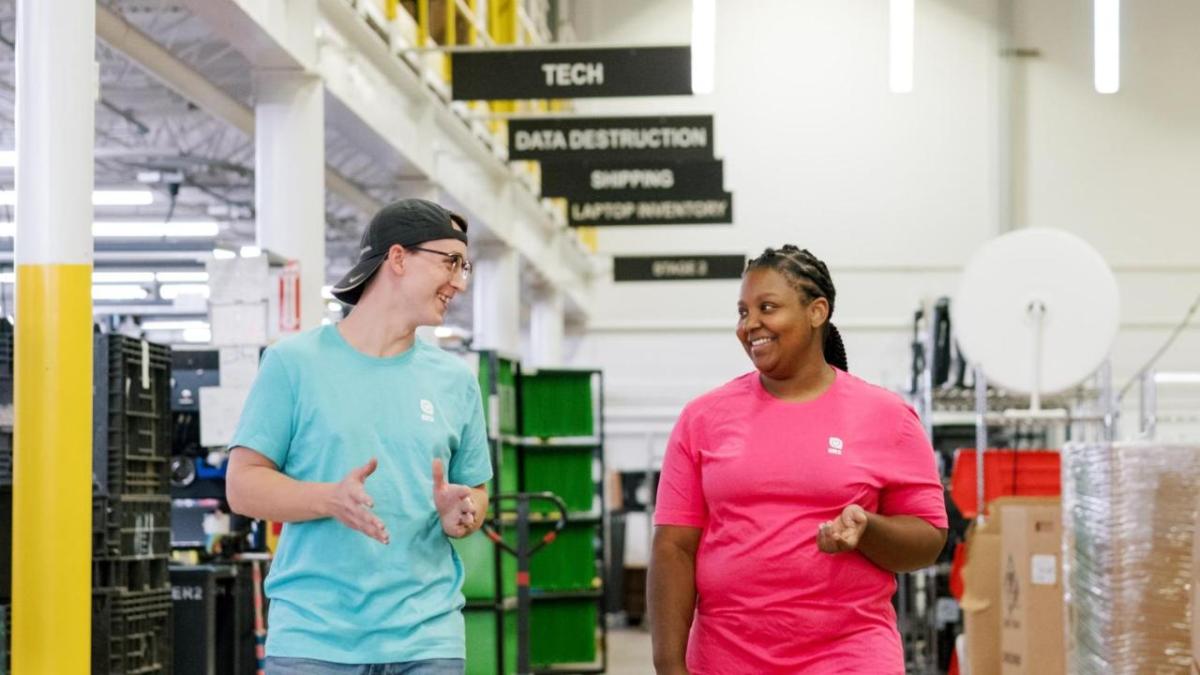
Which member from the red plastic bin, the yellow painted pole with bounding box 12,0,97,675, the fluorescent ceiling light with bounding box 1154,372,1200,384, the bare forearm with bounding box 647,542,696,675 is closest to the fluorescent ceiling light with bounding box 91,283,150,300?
the fluorescent ceiling light with bounding box 1154,372,1200,384

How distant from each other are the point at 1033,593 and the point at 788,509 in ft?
16.0

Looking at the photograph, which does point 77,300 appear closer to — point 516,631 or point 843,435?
point 843,435

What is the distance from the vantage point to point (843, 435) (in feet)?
10.8

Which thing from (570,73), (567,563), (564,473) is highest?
(570,73)

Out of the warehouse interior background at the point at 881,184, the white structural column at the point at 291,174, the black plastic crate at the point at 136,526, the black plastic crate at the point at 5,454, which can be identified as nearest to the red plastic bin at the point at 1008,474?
the white structural column at the point at 291,174

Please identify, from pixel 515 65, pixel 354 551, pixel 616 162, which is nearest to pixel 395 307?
pixel 354 551

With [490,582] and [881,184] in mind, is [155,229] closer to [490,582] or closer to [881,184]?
[490,582]

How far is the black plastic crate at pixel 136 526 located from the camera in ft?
22.9

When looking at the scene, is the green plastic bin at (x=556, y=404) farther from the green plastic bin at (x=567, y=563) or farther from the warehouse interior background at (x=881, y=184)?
the warehouse interior background at (x=881, y=184)

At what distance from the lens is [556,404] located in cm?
1145

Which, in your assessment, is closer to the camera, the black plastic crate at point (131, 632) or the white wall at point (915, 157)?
the black plastic crate at point (131, 632)

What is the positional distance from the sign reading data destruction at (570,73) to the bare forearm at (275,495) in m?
6.68

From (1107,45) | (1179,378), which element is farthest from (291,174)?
(1179,378)

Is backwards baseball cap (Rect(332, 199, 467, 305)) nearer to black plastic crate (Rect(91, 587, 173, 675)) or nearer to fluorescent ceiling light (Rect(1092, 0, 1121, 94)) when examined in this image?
black plastic crate (Rect(91, 587, 173, 675))
